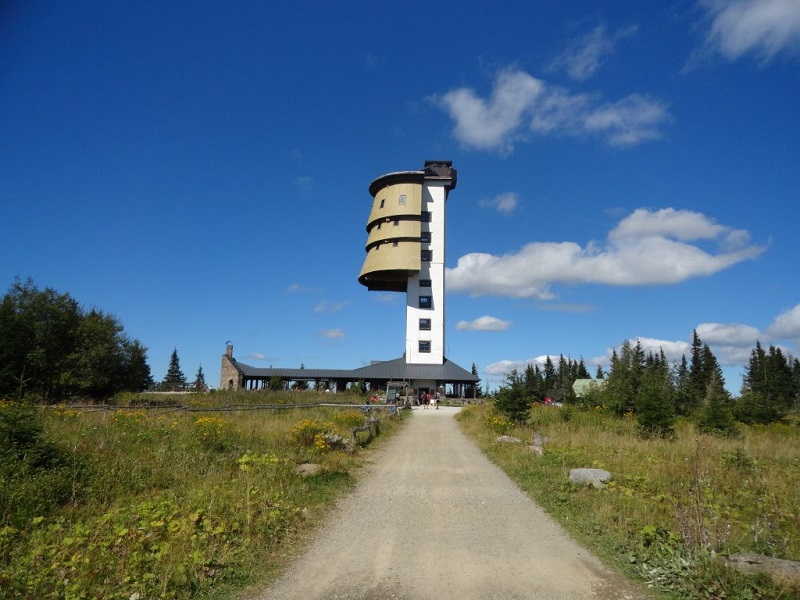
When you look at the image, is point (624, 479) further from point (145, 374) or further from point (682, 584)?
point (145, 374)

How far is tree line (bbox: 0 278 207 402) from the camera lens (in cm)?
3266

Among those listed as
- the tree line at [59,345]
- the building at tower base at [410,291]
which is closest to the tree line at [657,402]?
the building at tower base at [410,291]

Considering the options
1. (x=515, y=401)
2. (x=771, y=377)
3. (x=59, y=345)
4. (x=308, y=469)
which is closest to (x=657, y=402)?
(x=515, y=401)

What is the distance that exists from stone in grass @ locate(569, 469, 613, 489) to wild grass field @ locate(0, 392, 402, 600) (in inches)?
199

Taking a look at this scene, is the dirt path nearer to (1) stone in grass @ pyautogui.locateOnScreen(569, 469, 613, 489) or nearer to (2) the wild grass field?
(2) the wild grass field

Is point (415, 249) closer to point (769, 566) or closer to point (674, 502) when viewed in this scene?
point (674, 502)

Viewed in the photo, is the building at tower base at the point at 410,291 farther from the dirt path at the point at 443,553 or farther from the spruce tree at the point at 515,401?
the dirt path at the point at 443,553

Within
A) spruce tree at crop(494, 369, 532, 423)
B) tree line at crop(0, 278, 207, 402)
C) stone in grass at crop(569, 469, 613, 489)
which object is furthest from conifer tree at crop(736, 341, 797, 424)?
tree line at crop(0, 278, 207, 402)

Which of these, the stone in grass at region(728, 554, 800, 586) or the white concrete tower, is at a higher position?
the white concrete tower

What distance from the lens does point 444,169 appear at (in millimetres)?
62750

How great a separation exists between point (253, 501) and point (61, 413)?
37.3 ft

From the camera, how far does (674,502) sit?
7.84m

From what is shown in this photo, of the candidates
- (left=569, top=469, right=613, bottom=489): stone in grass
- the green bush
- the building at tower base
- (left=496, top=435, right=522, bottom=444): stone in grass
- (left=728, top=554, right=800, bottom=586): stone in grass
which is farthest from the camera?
the building at tower base

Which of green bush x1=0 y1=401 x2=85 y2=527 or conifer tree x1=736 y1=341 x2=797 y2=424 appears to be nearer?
green bush x1=0 y1=401 x2=85 y2=527
